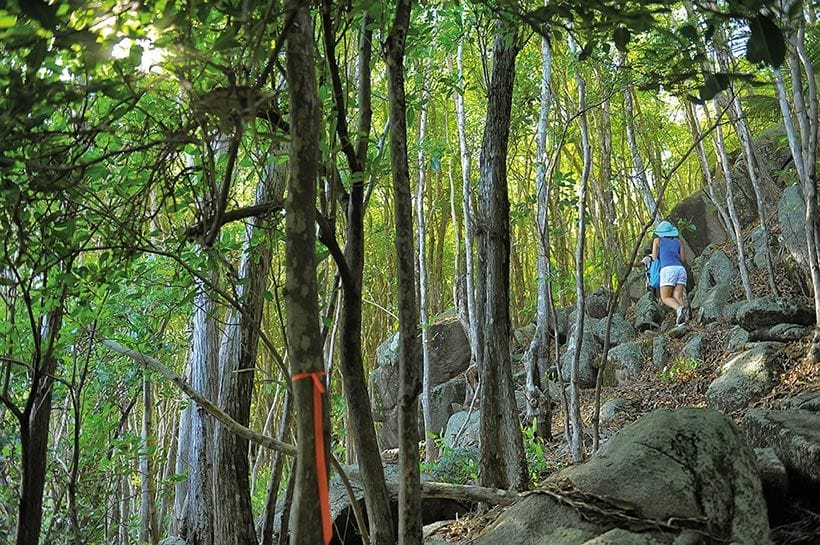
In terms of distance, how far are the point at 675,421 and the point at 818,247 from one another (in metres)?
3.46

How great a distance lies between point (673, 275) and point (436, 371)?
5.24 m

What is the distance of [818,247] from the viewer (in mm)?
5793

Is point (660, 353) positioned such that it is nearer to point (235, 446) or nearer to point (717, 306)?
point (717, 306)

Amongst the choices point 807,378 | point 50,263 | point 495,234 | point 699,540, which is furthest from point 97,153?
point 807,378

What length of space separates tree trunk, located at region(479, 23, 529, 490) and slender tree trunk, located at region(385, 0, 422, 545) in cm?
221

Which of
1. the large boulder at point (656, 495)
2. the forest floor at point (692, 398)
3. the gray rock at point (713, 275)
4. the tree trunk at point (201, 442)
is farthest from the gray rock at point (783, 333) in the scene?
the tree trunk at point (201, 442)

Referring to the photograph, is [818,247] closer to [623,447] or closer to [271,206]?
[623,447]

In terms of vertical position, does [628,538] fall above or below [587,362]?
below

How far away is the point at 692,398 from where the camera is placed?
8.05 metres

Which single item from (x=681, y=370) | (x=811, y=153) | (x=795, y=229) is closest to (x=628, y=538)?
(x=811, y=153)

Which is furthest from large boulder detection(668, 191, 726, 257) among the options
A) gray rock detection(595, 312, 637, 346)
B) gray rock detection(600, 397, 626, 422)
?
gray rock detection(600, 397, 626, 422)

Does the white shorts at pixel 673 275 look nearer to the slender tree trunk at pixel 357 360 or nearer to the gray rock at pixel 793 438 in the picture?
the gray rock at pixel 793 438

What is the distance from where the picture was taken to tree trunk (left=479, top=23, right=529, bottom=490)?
180 inches

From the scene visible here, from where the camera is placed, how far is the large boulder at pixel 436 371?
13.2 m
